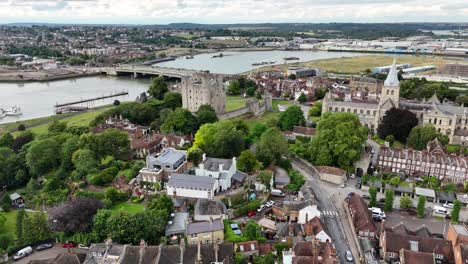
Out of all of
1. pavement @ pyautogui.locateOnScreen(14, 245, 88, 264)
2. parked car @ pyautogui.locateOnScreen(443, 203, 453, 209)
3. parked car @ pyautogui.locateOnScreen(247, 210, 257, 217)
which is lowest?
pavement @ pyautogui.locateOnScreen(14, 245, 88, 264)

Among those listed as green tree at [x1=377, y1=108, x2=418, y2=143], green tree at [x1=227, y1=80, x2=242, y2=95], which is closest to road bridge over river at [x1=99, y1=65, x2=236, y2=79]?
green tree at [x1=227, y1=80, x2=242, y2=95]

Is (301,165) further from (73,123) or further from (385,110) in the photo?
(73,123)

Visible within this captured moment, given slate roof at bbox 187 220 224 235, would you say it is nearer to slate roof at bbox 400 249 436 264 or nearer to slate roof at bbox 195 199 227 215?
slate roof at bbox 195 199 227 215

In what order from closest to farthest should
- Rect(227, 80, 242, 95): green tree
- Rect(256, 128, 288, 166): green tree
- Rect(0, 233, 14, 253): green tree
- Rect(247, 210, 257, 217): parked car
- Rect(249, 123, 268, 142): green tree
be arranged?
Rect(0, 233, 14, 253): green tree < Rect(247, 210, 257, 217): parked car < Rect(256, 128, 288, 166): green tree < Rect(249, 123, 268, 142): green tree < Rect(227, 80, 242, 95): green tree

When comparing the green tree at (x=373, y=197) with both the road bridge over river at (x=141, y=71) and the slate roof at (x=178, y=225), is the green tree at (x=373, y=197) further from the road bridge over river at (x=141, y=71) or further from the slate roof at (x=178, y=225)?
the road bridge over river at (x=141, y=71)

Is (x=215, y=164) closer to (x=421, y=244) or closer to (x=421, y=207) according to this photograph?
(x=421, y=207)

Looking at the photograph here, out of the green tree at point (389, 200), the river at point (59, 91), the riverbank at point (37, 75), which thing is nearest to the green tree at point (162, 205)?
the green tree at point (389, 200)

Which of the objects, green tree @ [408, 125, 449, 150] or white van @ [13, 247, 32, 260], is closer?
white van @ [13, 247, 32, 260]

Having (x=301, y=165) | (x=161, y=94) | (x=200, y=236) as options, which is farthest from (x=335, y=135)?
(x=161, y=94)
